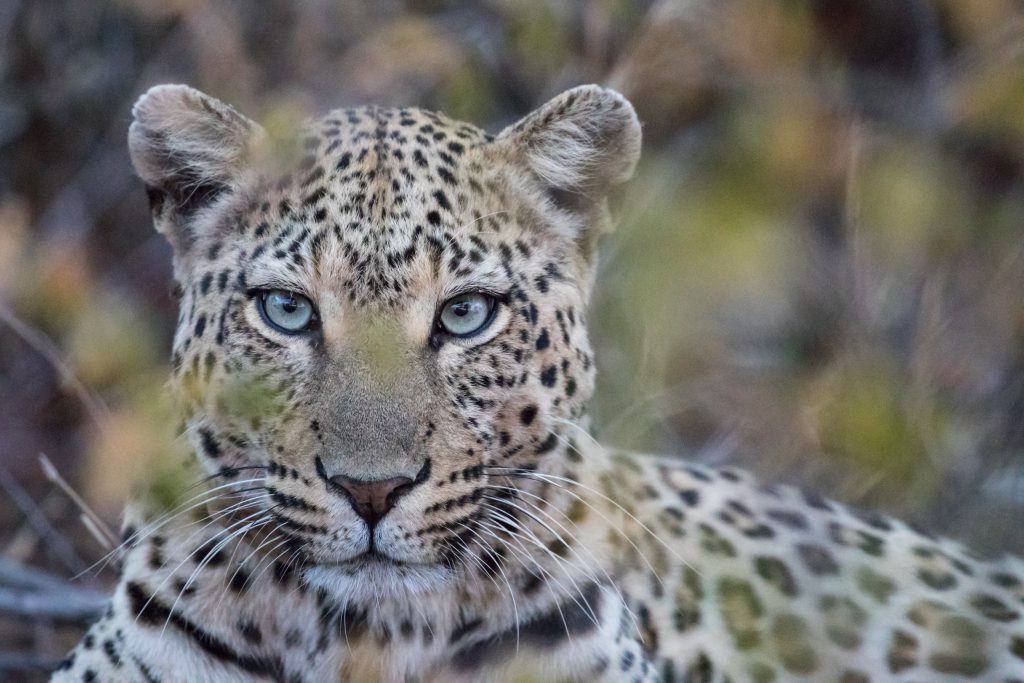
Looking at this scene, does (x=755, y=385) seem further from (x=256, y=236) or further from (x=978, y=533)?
(x=256, y=236)

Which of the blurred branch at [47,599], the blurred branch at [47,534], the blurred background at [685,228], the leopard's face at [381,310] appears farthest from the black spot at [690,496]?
the blurred branch at [47,534]

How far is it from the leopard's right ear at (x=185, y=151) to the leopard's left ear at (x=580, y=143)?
81 cm

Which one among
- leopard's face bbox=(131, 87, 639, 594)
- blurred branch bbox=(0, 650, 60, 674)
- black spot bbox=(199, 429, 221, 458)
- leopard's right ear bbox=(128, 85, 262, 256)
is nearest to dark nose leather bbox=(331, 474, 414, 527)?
leopard's face bbox=(131, 87, 639, 594)

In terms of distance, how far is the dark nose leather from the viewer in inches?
142

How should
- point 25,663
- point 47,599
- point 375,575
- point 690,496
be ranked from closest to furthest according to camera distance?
point 375,575 < point 690,496 < point 25,663 < point 47,599

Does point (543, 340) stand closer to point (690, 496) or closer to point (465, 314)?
point (465, 314)

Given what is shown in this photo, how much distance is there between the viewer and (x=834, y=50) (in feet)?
26.4

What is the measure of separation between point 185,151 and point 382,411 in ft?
3.68

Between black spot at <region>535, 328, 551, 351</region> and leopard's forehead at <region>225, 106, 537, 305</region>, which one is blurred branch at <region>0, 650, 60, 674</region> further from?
black spot at <region>535, 328, 551, 351</region>

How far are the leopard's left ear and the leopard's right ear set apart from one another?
0.81 meters

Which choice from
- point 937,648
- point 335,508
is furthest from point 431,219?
point 937,648

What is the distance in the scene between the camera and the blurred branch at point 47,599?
567 cm

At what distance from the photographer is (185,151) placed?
4.25 m

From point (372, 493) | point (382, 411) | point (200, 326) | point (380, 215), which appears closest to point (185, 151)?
point (200, 326)
